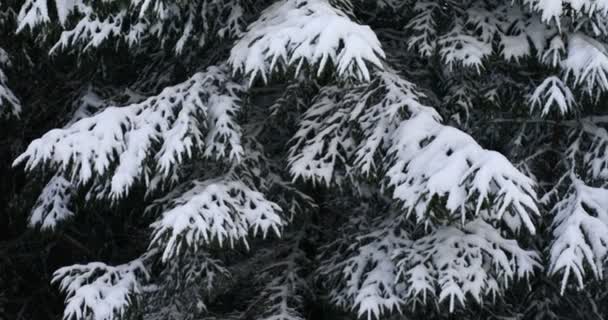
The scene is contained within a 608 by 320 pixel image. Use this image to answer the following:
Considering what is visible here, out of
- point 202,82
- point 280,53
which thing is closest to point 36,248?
point 202,82

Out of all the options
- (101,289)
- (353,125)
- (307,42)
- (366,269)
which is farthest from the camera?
(366,269)

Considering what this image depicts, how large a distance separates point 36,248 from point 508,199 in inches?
234

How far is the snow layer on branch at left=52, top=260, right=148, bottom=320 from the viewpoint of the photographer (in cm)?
448

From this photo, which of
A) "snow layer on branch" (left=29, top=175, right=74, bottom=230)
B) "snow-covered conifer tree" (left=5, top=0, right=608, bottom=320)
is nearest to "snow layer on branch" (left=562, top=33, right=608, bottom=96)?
"snow-covered conifer tree" (left=5, top=0, right=608, bottom=320)

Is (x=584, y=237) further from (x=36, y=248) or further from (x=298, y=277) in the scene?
(x=36, y=248)

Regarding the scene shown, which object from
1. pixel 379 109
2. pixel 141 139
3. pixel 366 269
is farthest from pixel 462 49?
pixel 141 139

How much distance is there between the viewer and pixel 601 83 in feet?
15.3

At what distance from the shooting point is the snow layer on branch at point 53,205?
598cm

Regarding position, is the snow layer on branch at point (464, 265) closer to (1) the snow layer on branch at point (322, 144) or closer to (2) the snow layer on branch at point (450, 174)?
(2) the snow layer on branch at point (450, 174)

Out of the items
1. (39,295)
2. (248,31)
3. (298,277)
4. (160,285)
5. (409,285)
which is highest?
(248,31)

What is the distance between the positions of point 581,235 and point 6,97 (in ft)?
16.0

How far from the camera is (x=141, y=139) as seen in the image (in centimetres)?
446

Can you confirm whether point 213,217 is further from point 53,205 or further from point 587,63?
point 587,63

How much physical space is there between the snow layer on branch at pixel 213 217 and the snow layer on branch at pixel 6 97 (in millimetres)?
2449
